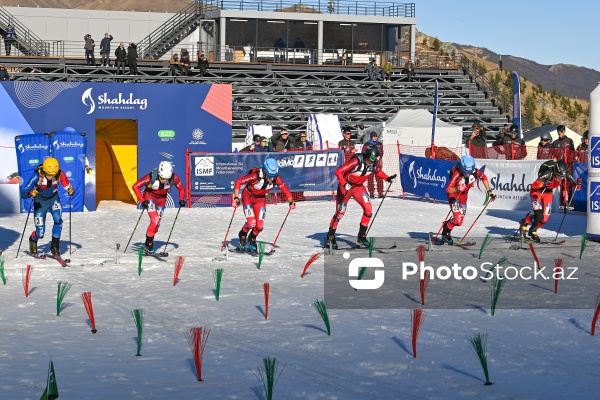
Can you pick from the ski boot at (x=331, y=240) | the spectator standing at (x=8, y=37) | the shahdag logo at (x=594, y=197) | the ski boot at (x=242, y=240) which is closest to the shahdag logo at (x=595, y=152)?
the shahdag logo at (x=594, y=197)

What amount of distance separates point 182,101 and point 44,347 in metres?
16.5

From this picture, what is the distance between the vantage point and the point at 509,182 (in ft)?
82.5

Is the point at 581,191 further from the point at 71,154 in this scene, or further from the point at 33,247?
the point at 33,247

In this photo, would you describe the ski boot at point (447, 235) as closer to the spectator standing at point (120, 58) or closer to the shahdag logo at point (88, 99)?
the shahdag logo at point (88, 99)

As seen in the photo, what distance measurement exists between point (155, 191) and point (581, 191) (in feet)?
37.9

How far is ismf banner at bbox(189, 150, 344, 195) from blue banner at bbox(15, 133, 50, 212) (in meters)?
3.92

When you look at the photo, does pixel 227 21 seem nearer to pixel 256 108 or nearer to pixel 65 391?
pixel 256 108

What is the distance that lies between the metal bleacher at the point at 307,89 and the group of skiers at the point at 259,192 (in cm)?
1935

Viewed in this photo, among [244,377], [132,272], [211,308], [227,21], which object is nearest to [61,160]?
[132,272]

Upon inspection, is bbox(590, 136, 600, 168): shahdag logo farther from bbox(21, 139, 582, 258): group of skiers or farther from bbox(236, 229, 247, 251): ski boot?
bbox(236, 229, 247, 251): ski boot

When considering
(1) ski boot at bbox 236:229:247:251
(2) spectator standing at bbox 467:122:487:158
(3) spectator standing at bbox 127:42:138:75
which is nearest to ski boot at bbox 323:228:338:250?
(1) ski boot at bbox 236:229:247:251

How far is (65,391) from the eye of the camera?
8.50m

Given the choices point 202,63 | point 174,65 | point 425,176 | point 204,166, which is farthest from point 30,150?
point 202,63

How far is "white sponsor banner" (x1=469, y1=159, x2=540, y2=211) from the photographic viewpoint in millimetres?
24641
